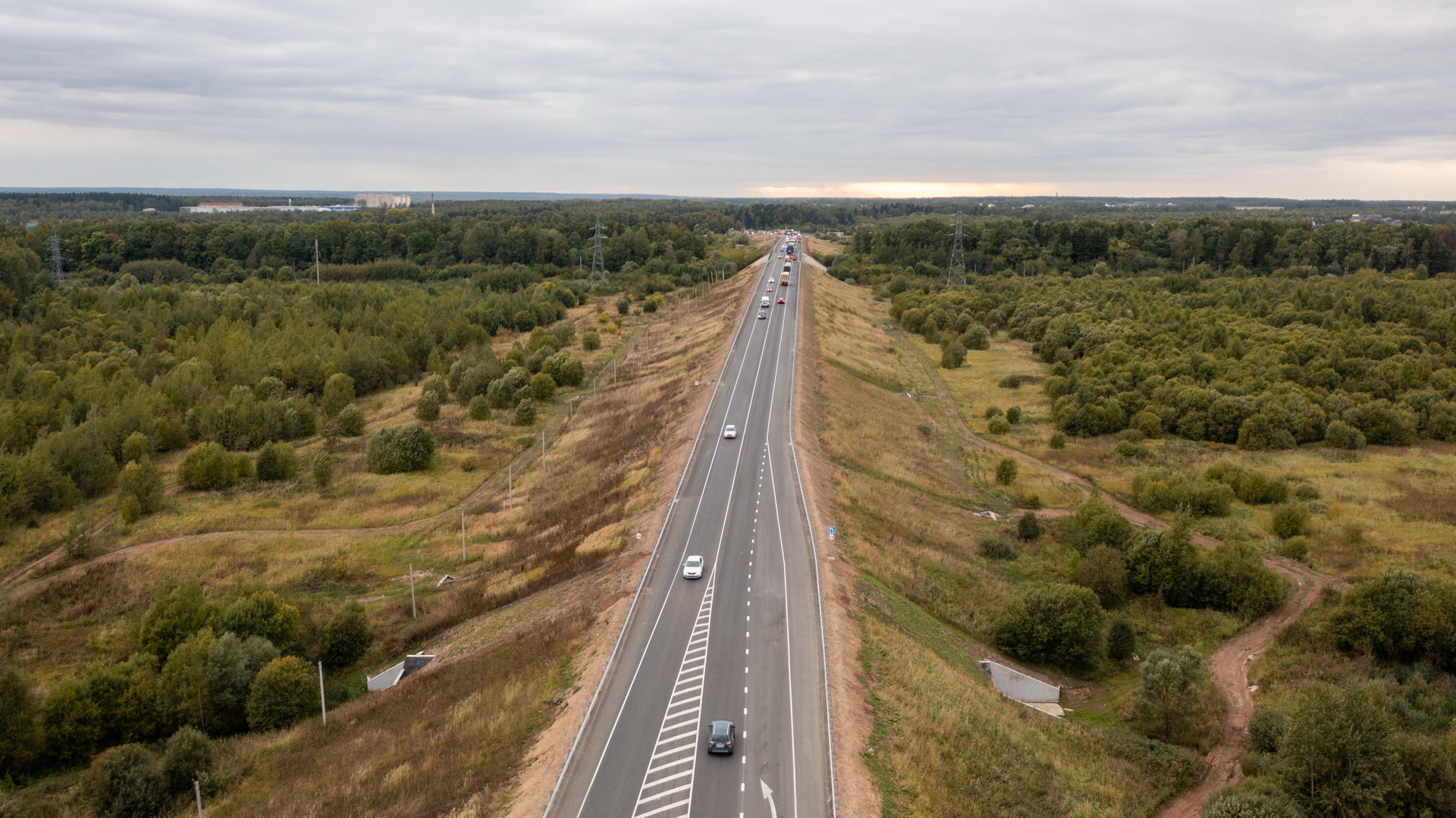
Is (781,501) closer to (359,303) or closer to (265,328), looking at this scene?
(265,328)

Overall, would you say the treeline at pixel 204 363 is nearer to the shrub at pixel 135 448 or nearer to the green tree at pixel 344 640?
the shrub at pixel 135 448

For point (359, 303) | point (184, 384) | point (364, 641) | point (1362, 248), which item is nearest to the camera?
point (364, 641)

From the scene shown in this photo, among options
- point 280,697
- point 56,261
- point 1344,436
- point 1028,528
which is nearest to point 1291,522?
point 1028,528

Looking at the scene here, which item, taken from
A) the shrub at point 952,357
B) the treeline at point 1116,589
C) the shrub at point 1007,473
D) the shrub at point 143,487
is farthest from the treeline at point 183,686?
the shrub at point 952,357

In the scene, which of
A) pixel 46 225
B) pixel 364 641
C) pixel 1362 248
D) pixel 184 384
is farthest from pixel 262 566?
pixel 1362 248

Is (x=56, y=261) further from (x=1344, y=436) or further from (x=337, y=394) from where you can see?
(x=1344, y=436)

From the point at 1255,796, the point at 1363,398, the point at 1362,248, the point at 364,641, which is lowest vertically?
the point at 364,641
